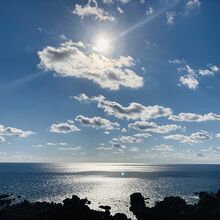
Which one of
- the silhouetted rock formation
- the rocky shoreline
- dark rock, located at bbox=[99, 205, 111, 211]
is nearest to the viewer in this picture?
the rocky shoreline

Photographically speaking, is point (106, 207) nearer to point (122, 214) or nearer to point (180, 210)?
point (180, 210)

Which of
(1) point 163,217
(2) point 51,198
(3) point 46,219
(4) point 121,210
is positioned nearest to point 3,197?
(2) point 51,198

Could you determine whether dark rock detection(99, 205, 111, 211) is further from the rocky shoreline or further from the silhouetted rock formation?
the rocky shoreline

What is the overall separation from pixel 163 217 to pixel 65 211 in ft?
78.0

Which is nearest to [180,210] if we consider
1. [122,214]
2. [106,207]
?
[122,214]

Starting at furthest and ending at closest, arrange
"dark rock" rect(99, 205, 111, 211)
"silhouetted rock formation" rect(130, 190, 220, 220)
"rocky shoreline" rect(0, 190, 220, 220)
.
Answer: "dark rock" rect(99, 205, 111, 211) → "silhouetted rock formation" rect(130, 190, 220, 220) → "rocky shoreline" rect(0, 190, 220, 220)

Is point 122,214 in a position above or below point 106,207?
below

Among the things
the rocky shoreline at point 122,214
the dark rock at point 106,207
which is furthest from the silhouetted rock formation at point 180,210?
the dark rock at point 106,207

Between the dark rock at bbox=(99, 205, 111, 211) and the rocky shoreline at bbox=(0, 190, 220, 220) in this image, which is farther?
the dark rock at bbox=(99, 205, 111, 211)

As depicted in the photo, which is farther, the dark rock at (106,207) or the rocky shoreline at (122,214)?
the dark rock at (106,207)

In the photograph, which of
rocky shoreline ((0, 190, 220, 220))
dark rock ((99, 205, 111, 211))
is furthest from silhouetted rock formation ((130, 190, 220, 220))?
dark rock ((99, 205, 111, 211))

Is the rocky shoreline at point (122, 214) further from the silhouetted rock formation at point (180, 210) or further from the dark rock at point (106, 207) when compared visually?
the dark rock at point (106, 207)

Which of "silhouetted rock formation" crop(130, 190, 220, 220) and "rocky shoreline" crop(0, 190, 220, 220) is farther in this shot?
"silhouetted rock formation" crop(130, 190, 220, 220)

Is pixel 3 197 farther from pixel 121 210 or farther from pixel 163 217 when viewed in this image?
pixel 163 217
